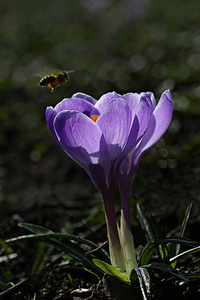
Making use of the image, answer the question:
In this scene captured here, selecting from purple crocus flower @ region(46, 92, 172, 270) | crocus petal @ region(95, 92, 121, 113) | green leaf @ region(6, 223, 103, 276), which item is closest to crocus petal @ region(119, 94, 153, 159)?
purple crocus flower @ region(46, 92, 172, 270)

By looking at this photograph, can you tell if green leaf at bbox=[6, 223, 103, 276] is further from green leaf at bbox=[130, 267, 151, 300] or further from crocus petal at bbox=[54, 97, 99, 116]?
crocus petal at bbox=[54, 97, 99, 116]

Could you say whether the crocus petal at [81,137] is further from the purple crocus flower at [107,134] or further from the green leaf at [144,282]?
the green leaf at [144,282]

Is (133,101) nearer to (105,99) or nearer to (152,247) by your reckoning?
(105,99)

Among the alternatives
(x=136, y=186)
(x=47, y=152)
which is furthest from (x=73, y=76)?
(x=136, y=186)

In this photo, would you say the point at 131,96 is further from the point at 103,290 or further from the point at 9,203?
the point at 9,203

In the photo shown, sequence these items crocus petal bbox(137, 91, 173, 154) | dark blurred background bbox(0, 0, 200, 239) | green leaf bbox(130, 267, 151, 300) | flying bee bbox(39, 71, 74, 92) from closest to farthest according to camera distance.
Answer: green leaf bbox(130, 267, 151, 300), crocus petal bbox(137, 91, 173, 154), flying bee bbox(39, 71, 74, 92), dark blurred background bbox(0, 0, 200, 239)

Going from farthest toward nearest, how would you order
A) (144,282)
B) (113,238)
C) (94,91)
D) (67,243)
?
(94,91) → (67,243) → (113,238) → (144,282)

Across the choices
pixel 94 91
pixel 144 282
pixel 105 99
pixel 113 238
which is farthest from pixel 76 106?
pixel 94 91

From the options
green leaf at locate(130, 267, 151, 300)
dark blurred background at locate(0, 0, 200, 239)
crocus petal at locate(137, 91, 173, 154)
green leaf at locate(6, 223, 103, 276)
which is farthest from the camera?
dark blurred background at locate(0, 0, 200, 239)
